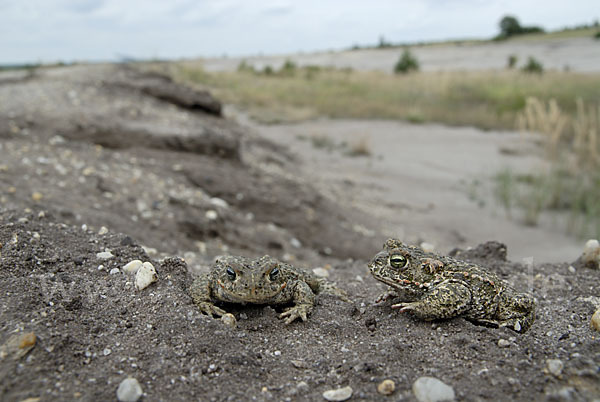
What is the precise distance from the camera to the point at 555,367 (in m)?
2.35

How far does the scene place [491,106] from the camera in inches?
877

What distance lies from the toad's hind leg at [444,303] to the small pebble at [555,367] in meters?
0.60

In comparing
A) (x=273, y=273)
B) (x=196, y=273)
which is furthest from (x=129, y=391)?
(x=196, y=273)

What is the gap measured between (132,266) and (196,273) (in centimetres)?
102

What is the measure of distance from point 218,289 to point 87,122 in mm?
7702

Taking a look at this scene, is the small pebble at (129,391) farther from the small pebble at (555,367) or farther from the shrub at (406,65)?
the shrub at (406,65)

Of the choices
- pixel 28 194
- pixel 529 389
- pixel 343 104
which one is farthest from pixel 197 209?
pixel 343 104

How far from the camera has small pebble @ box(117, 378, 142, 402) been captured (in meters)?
2.25

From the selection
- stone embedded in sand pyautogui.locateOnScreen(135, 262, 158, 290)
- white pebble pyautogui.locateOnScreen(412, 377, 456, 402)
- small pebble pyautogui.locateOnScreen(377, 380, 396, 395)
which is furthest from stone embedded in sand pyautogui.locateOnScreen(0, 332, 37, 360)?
white pebble pyautogui.locateOnScreen(412, 377, 456, 402)

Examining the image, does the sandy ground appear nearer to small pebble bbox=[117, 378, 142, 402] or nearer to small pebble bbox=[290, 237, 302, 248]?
small pebble bbox=[290, 237, 302, 248]

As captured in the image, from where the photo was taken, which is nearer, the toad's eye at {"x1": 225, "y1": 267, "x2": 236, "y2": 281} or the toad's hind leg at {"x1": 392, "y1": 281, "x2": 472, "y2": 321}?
the toad's hind leg at {"x1": 392, "y1": 281, "x2": 472, "y2": 321}

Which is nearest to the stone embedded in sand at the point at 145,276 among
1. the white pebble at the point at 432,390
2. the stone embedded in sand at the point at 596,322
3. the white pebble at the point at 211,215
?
the white pebble at the point at 432,390

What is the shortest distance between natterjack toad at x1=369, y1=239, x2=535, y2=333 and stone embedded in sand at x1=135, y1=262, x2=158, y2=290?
1.47m

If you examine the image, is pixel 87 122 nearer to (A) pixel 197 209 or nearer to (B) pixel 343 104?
(A) pixel 197 209
